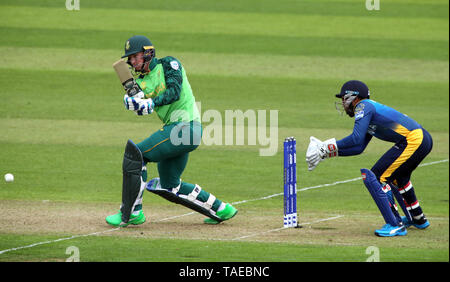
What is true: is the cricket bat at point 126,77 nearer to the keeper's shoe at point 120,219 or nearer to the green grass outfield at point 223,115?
the keeper's shoe at point 120,219

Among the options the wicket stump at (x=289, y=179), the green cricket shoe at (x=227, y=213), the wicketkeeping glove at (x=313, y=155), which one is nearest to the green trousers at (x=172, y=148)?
the green cricket shoe at (x=227, y=213)

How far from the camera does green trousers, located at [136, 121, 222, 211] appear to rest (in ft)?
25.6

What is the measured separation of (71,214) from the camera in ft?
28.1

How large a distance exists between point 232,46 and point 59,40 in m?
3.86

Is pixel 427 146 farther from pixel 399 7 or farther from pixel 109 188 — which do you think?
pixel 399 7

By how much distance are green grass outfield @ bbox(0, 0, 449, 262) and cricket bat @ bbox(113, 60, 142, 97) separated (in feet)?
4.56

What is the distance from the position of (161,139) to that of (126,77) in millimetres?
695

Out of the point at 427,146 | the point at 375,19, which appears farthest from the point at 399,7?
the point at 427,146

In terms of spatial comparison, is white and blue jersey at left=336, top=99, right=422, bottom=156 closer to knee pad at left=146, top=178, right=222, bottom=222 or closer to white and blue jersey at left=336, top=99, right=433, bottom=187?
white and blue jersey at left=336, top=99, right=433, bottom=187

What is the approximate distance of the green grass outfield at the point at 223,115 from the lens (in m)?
7.55

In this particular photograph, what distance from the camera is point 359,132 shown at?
7.64 m

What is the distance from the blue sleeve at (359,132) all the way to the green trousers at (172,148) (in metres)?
1.45

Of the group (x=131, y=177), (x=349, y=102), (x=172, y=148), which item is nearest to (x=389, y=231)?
(x=349, y=102)

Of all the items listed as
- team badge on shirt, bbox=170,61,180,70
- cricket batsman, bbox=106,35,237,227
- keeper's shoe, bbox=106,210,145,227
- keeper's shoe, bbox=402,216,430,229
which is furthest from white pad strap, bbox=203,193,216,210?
keeper's shoe, bbox=402,216,430,229
